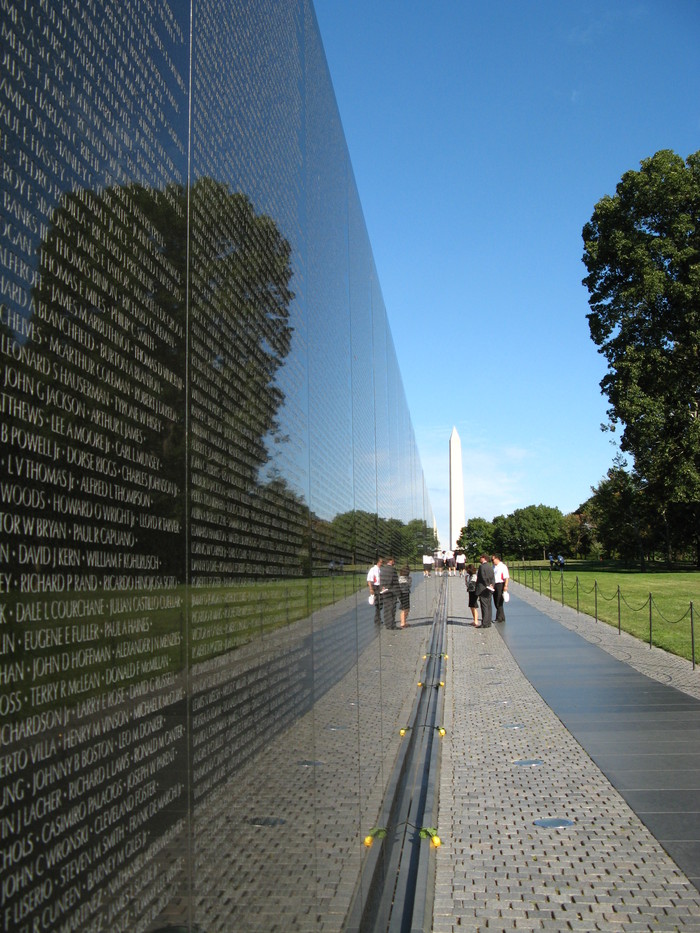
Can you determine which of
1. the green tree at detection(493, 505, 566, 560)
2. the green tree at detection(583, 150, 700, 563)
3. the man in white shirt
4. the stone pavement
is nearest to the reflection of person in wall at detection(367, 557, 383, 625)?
the stone pavement

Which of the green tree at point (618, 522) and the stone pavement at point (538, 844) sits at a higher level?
the green tree at point (618, 522)

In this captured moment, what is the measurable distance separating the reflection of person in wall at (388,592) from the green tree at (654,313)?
1157 inches

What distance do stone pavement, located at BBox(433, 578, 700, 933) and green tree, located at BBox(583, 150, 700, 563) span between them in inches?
1111

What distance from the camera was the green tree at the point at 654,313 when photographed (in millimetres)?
36469

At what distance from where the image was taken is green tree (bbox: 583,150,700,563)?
36469 millimetres

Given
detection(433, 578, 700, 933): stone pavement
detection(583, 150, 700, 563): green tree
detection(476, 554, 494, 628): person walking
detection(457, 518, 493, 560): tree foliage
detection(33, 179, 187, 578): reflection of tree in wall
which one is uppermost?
detection(583, 150, 700, 563): green tree

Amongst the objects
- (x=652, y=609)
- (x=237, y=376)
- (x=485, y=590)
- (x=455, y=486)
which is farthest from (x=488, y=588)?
(x=455, y=486)

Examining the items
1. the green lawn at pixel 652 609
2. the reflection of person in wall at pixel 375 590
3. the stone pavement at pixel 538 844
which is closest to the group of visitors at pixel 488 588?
the green lawn at pixel 652 609

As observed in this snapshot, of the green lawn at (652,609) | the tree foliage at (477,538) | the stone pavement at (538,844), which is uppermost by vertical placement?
the tree foliage at (477,538)

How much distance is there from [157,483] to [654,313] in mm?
38799

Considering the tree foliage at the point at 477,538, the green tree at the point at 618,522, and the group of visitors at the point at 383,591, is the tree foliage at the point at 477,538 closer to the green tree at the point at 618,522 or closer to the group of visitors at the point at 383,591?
the green tree at the point at 618,522

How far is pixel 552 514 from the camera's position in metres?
137

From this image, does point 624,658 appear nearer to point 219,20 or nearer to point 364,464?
point 364,464

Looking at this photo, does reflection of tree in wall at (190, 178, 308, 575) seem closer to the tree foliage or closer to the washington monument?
the washington monument
